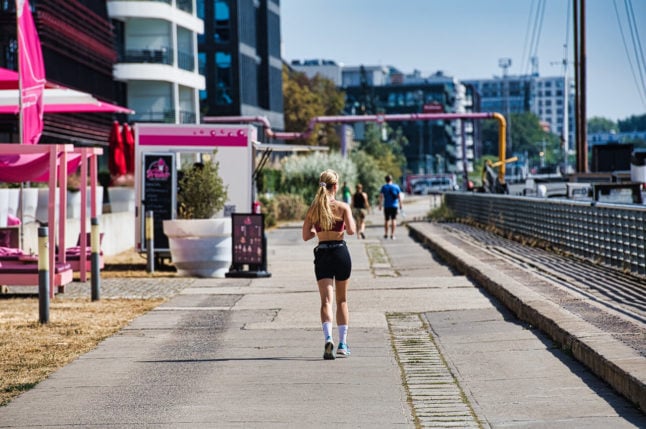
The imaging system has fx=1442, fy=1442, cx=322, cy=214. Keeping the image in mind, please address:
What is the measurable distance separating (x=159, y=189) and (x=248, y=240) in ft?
10.6

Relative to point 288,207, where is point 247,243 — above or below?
above

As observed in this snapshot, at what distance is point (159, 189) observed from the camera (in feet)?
83.7

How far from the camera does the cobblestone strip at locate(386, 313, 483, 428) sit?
8.92 m

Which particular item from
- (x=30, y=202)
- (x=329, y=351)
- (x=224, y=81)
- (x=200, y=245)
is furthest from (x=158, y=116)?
(x=329, y=351)

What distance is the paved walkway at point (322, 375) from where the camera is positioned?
9016 millimetres

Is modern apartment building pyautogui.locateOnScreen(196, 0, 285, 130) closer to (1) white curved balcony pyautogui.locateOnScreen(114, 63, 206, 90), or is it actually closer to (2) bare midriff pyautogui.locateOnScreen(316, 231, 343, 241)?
(1) white curved balcony pyautogui.locateOnScreen(114, 63, 206, 90)

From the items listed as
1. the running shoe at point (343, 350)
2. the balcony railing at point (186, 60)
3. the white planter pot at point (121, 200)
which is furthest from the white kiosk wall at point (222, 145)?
the balcony railing at point (186, 60)

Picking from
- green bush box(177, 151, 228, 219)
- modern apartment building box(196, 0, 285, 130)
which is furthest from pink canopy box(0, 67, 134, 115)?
modern apartment building box(196, 0, 285, 130)

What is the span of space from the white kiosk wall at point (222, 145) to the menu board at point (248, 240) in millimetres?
3320

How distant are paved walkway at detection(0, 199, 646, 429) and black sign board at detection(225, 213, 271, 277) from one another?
15.0ft

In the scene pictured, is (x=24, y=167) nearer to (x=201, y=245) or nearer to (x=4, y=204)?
(x=201, y=245)

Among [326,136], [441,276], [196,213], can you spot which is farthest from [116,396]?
[326,136]

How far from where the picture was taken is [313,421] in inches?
348

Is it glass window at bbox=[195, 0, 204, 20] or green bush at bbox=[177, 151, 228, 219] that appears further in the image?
glass window at bbox=[195, 0, 204, 20]
